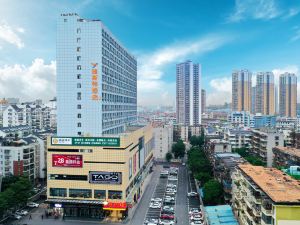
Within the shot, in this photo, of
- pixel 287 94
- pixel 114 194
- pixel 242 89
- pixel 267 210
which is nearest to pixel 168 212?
pixel 114 194

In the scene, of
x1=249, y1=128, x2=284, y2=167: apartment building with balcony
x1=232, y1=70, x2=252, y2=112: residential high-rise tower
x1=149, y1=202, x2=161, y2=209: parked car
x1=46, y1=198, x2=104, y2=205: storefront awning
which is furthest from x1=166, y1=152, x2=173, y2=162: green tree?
x1=232, y1=70, x2=252, y2=112: residential high-rise tower

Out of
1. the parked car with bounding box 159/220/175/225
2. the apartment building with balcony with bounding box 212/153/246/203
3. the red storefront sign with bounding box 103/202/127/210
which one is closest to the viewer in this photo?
the parked car with bounding box 159/220/175/225

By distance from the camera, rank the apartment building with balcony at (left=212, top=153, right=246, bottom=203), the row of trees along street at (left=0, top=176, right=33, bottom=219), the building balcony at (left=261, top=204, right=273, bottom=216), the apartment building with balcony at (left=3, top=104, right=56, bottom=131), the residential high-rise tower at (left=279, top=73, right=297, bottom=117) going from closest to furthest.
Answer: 1. the building balcony at (left=261, top=204, right=273, bottom=216)
2. the row of trees along street at (left=0, top=176, right=33, bottom=219)
3. the apartment building with balcony at (left=212, top=153, right=246, bottom=203)
4. the apartment building with balcony at (left=3, top=104, right=56, bottom=131)
5. the residential high-rise tower at (left=279, top=73, right=297, bottom=117)

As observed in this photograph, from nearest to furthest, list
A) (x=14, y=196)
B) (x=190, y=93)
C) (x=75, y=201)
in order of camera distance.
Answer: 1. (x=75, y=201)
2. (x=14, y=196)
3. (x=190, y=93)

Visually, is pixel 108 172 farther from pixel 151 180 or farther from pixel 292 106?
pixel 292 106

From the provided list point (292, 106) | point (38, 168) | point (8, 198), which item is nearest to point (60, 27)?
point (8, 198)

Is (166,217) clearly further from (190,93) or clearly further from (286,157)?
(190,93)

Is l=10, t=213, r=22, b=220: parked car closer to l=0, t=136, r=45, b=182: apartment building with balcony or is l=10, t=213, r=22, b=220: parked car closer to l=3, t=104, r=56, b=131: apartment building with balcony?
l=0, t=136, r=45, b=182: apartment building with balcony
